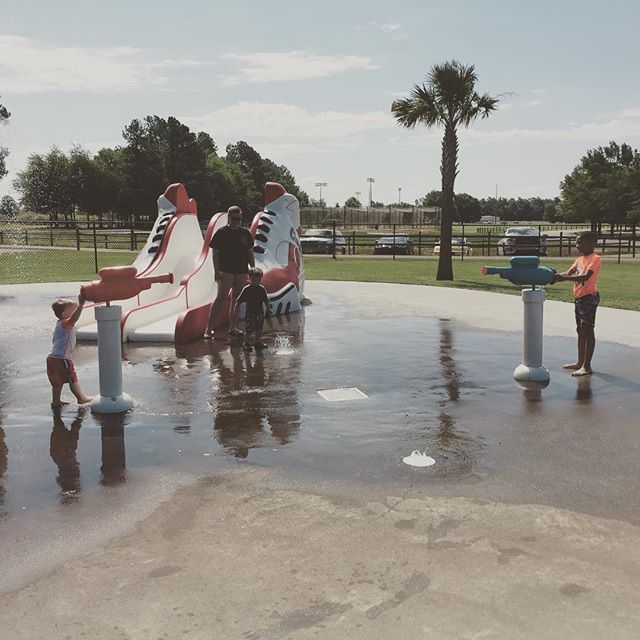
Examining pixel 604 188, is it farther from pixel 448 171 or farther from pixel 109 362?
pixel 109 362

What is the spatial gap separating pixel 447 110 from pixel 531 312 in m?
15.1

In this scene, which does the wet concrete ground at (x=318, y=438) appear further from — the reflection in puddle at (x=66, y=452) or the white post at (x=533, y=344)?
the white post at (x=533, y=344)

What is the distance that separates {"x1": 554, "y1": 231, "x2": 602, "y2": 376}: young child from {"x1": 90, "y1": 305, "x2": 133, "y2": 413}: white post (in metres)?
4.08

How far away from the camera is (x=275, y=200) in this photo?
47.7ft

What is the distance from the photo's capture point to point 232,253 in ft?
32.3

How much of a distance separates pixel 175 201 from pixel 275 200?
1.93m

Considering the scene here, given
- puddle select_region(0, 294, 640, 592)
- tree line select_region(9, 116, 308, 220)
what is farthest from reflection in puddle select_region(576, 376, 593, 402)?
tree line select_region(9, 116, 308, 220)

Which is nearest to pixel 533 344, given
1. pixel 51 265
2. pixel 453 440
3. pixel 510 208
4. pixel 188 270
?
pixel 453 440

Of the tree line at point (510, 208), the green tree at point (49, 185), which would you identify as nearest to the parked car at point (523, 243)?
the green tree at point (49, 185)

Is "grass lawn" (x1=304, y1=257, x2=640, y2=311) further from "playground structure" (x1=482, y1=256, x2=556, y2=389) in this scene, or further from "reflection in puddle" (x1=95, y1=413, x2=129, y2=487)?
"reflection in puddle" (x1=95, y1=413, x2=129, y2=487)

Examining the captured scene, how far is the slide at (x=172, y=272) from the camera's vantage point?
1023 cm

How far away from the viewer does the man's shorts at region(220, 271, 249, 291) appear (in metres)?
10.0

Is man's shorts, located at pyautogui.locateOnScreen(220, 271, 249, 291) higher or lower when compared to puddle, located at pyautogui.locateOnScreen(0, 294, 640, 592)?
higher

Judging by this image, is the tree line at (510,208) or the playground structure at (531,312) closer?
the playground structure at (531,312)
